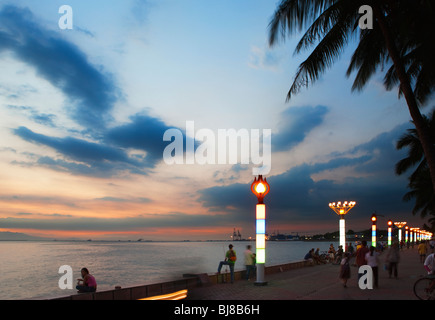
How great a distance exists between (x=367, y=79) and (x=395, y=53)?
10.2 ft

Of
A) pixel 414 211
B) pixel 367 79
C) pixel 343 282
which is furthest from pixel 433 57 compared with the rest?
pixel 414 211

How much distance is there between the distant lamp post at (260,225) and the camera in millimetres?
15390

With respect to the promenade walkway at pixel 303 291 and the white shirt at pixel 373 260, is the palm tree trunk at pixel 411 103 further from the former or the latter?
the promenade walkway at pixel 303 291

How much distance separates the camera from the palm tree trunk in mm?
12953

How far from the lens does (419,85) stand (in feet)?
59.6

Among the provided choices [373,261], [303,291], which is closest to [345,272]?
[373,261]

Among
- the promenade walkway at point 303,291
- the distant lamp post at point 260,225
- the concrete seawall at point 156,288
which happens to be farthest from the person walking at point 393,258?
the concrete seawall at point 156,288

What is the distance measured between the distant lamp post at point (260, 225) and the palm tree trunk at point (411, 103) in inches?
235

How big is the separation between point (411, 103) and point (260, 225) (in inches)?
280

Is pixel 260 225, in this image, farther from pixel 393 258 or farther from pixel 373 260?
pixel 393 258

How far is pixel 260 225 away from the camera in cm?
1552

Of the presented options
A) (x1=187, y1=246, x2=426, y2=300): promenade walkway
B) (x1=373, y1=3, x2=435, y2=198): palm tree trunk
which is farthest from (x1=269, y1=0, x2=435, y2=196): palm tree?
(x1=187, y1=246, x2=426, y2=300): promenade walkway
